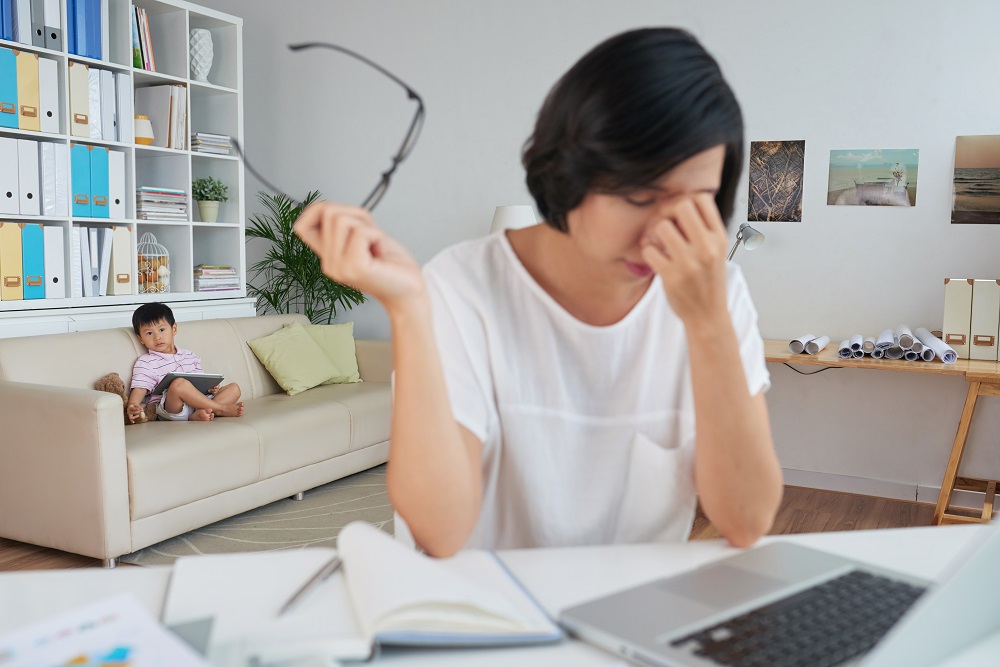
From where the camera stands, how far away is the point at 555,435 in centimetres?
112

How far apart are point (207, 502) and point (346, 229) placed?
104 inches

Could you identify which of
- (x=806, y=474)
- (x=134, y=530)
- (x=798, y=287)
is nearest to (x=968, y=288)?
(x=798, y=287)

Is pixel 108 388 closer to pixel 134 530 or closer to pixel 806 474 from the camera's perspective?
pixel 134 530

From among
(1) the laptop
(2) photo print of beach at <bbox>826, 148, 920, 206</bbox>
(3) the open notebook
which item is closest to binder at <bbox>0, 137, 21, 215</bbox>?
(3) the open notebook

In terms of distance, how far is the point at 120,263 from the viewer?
4.17m

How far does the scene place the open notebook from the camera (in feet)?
2.27

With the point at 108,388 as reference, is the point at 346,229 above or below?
above

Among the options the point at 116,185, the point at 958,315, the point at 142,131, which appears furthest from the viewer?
the point at 142,131

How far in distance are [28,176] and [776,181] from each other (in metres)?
3.37

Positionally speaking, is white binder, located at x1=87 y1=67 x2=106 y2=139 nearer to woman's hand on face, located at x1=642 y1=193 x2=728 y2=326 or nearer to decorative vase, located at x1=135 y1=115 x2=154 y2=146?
decorative vase, located at x1=135 y1=115 x2=154 y2=146

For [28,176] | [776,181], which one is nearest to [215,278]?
[28,176]

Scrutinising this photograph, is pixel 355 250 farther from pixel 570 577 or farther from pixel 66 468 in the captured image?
pixel 66 468

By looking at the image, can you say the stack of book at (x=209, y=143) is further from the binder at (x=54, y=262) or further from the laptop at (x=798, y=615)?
the laptop at (x=798, y=615)

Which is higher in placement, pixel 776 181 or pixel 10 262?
pixel 776 181
